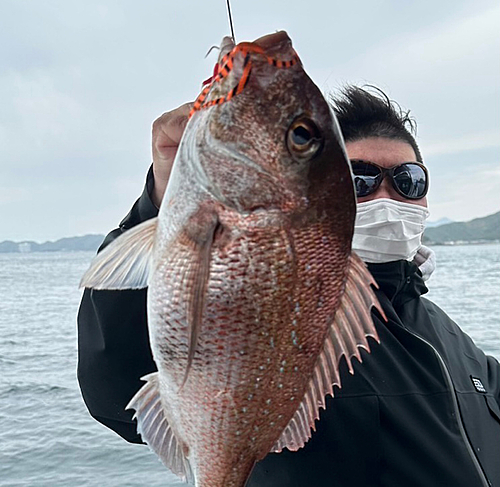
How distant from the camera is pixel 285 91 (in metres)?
1.28

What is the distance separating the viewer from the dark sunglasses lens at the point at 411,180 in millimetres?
2828

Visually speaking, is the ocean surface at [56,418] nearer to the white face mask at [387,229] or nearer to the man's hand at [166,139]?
the white face mask at [387,229]

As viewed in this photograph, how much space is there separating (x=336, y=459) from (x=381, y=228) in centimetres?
109

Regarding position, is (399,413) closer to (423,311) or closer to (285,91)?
(423,311)

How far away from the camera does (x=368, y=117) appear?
2.98 metres

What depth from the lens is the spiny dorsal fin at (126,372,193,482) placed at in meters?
1.41

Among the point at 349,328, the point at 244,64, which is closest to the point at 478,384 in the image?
the point at 349,328

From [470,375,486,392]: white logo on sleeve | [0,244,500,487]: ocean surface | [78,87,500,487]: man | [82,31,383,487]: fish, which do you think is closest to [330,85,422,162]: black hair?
[78,87,500,487]: man

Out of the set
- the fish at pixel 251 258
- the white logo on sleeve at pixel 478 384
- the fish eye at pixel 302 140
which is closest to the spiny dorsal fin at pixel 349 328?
the fish at pixel 251 258

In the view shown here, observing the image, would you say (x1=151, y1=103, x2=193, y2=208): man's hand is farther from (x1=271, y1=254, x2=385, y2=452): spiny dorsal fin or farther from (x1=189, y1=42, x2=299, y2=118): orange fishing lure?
(x1=271, y1=254, x2=385, y2=452): spiny dorsal fin

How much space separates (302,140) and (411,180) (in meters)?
1.71

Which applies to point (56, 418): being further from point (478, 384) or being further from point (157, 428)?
point (157, 428)

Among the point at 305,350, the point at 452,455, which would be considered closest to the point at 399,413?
the point at 452,455

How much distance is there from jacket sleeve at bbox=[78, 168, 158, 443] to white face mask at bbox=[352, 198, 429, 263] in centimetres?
126
